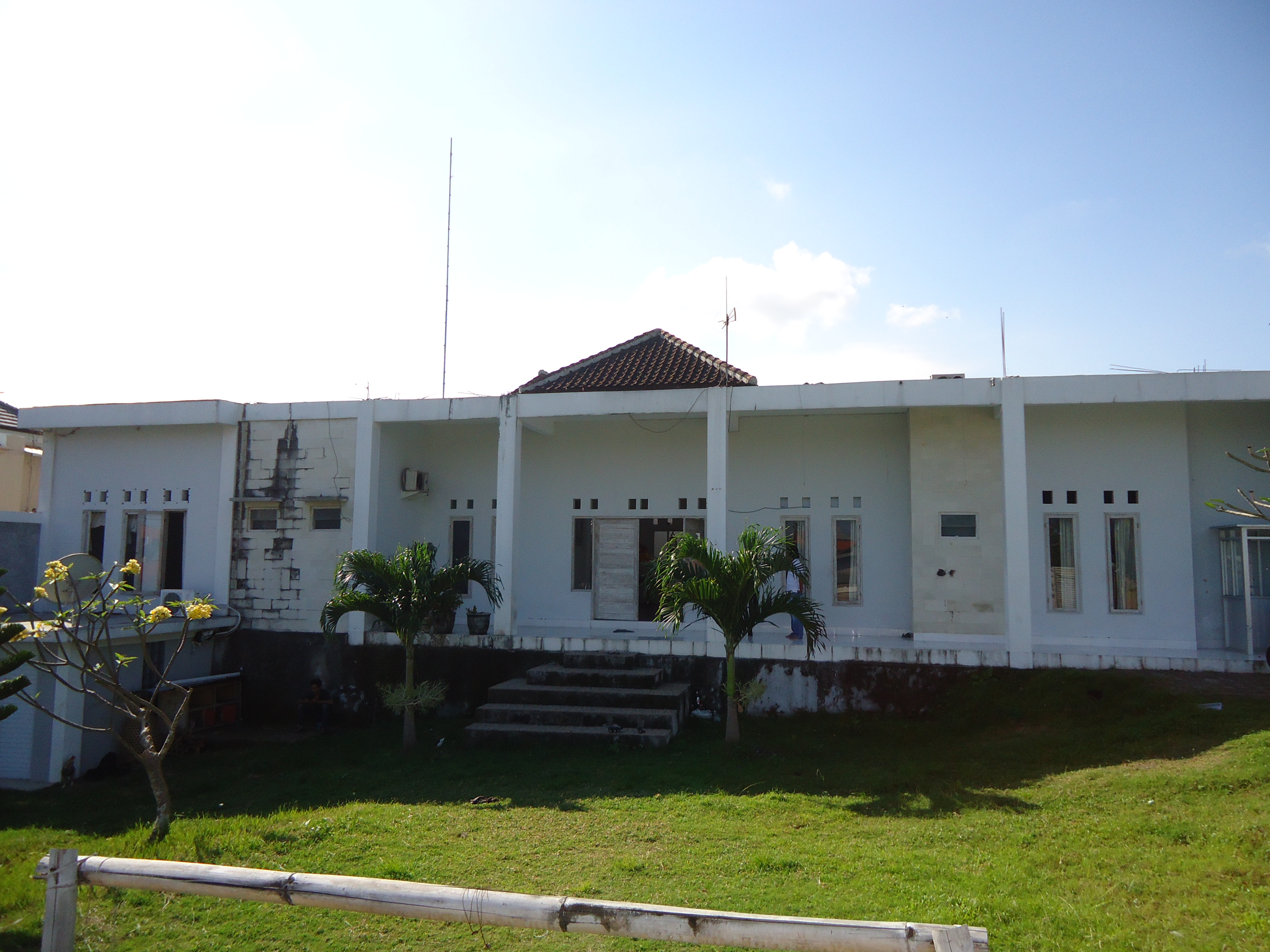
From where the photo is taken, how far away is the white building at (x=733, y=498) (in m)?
11.7

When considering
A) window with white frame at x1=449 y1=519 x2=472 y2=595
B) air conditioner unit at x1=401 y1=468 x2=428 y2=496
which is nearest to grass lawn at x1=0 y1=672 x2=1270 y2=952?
window with white frame at x1=449 y1=519 x2=472 y2=595

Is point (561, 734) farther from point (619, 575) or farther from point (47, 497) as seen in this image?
point (47, 497)

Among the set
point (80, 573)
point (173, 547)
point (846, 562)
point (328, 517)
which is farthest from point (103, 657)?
point (846, 562)

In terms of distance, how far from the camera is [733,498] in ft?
46.3

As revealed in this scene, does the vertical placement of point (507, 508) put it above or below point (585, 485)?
below

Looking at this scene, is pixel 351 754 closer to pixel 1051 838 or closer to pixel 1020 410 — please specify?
pixel 1051 838

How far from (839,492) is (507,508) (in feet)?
17.9

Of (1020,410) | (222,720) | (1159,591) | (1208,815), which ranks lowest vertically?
(222,720)

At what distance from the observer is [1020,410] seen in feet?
37.4

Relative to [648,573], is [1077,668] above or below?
below

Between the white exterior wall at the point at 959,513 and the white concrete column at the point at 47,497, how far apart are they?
1488 centimetres

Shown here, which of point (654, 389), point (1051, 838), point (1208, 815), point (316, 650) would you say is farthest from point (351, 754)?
point (1208, 815)

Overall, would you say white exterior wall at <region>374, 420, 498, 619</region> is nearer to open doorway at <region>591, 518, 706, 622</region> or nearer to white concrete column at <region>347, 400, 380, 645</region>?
white concrete column at <region>347, 400, 380, 645</region>

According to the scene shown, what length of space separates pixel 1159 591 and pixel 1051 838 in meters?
7.54
